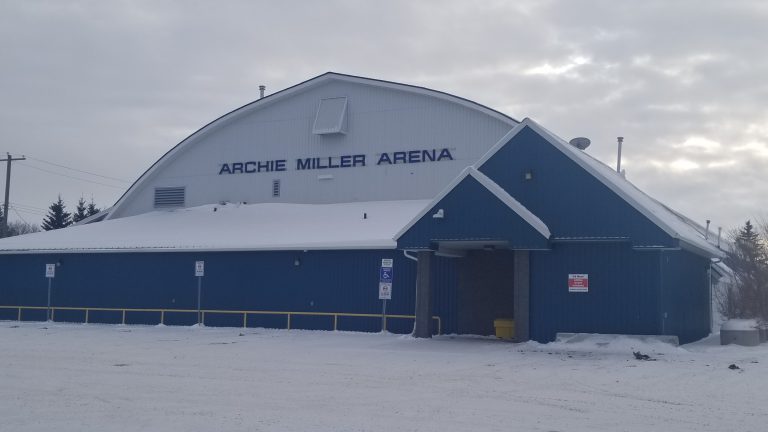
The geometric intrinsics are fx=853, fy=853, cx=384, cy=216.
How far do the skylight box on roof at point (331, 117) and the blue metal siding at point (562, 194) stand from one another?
14073 millimetres

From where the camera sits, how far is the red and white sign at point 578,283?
2469 cm

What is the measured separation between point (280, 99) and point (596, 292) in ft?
71.3

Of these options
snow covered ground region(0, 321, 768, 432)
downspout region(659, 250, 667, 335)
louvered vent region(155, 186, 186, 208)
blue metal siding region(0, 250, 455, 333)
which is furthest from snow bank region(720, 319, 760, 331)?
louvered vent region(155, 186, 186, 208)

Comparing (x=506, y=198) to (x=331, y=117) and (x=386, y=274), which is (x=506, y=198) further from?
(x=331, y=117)

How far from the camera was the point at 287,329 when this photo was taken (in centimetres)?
3189

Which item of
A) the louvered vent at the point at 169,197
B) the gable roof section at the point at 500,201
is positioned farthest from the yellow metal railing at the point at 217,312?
the louvered vent at the point at 169,197

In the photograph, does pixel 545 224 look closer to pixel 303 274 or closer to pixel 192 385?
pixel 303 274

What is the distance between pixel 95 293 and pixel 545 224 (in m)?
21.3

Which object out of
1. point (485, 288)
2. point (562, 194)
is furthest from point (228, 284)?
point (562, 194)

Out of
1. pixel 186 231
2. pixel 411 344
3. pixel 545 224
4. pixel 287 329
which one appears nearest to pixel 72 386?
pixel 411 344

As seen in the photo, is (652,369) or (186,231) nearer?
(652,369)

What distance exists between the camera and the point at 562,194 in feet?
82.8

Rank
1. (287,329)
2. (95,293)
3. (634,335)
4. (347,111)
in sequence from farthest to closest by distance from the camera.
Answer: (347,111), (95,293), (287,329), (634,335)

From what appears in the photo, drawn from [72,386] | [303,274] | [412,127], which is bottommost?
[72,386]
